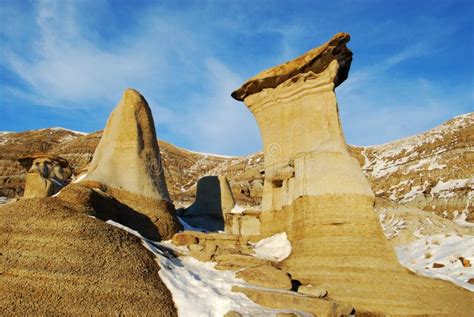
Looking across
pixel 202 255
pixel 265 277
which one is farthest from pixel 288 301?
pixel 202 255

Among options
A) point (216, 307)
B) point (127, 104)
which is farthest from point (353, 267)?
point (127, 104)

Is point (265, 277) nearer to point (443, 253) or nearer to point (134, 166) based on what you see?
point (134, 166)

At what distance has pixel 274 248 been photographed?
15.6 metres

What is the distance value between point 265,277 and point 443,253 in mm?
19197

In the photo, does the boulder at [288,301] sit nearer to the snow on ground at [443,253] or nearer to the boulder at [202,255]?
the boulder at [202,255]

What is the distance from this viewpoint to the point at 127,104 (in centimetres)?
1766

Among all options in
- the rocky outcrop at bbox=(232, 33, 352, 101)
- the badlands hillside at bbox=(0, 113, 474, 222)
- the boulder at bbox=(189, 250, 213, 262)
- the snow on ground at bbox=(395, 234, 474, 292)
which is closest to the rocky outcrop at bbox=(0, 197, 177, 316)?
the boulder at bbox=(189, 250, 213, 262)

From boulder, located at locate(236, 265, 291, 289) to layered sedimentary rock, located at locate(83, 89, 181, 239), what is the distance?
15.3ft

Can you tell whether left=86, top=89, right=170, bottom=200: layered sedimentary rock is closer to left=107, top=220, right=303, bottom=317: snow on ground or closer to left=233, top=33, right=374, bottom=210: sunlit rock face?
left=233, top=33, right=374, bottom=210: sunlit rock face

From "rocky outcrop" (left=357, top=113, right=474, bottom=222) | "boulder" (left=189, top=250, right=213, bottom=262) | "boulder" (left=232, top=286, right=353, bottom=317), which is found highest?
"rocky outcrop" (left=357, top=113, right=474, bottom=222)

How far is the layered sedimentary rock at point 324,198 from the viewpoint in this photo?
12.8 metres

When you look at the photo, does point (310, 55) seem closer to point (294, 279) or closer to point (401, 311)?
point (294, 279)

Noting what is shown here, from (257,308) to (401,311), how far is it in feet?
15.2

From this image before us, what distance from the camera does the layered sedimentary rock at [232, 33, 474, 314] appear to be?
12.8m
